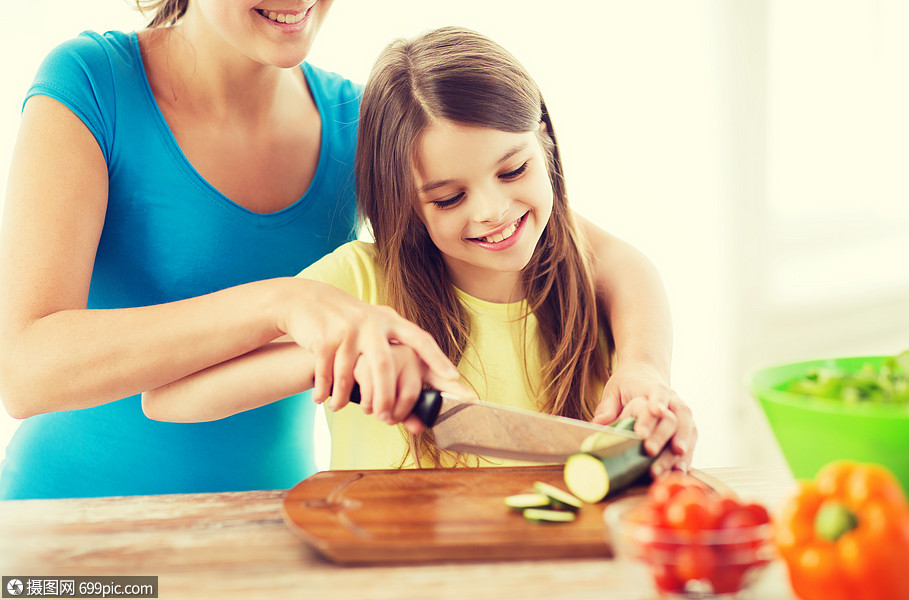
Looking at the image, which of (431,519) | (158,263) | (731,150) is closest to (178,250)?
(158,263)

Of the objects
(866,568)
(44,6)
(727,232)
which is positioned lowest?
(727,232)

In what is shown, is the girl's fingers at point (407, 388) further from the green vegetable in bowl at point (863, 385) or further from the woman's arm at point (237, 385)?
the green vegetable in bowl at point (863, 385)

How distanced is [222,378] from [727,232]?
245 centimetres

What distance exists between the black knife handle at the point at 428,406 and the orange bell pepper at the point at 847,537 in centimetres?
50

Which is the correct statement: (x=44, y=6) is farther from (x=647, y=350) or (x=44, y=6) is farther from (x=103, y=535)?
(x=647, y=350)

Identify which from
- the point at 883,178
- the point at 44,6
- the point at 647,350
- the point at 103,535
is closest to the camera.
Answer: the point at 103,535

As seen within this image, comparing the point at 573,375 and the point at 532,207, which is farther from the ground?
the point at 532,207

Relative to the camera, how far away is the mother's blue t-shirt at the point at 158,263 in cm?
151

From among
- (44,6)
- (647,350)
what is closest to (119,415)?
(647,350)

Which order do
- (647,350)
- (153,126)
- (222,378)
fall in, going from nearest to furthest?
(222,378) → (647,350) → (153,126)

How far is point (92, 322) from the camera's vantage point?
1.20 metres

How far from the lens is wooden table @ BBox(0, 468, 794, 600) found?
839 millimetres

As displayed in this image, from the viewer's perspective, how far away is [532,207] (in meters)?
1.50

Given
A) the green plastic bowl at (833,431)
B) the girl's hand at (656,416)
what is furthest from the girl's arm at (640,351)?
the green plastic bowl at (833,431)
